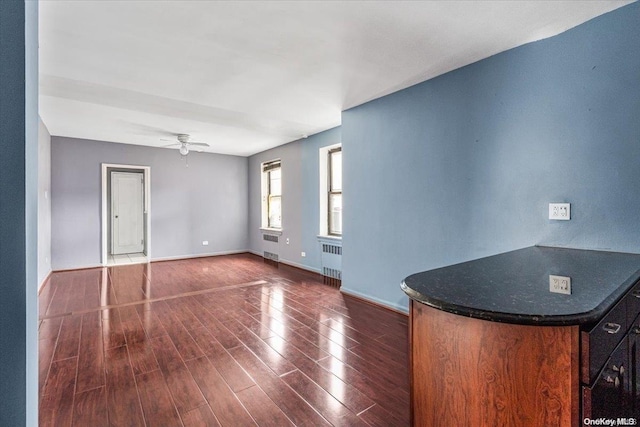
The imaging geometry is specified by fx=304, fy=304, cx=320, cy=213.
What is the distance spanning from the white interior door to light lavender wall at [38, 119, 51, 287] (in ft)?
4.95

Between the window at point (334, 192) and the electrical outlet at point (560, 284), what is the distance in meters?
3.87

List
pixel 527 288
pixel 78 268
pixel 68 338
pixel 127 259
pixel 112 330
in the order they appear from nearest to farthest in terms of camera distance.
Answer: pixel 527 288, pixel 68 338, pixel 112 330, pixel 78 268, pixel 127 259

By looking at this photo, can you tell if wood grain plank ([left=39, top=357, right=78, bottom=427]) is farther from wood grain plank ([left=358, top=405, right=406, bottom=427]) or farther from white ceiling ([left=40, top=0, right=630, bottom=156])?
white ceiling ([left=40, top=0, right=630, bottom=156])

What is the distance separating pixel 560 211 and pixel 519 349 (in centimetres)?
181

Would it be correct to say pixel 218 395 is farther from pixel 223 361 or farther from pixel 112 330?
pixel 112 330

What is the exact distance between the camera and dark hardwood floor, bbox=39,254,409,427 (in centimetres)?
180

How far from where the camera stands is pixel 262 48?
249cm

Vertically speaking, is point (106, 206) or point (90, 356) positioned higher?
point (106, 206)

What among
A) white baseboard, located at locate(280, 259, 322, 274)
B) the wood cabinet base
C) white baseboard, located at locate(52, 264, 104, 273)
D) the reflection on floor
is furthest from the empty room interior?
the reflection on floor

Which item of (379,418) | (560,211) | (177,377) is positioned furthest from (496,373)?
(177,377)

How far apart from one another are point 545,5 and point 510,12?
0.64ft

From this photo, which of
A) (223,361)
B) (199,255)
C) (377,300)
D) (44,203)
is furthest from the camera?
(199,255)

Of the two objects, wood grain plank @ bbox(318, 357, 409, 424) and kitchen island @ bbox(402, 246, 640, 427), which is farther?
wood grain plank @ bbox(318, 357, 409, 424)

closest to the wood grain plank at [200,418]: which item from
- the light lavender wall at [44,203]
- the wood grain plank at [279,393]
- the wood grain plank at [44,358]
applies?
the wood grain plank at [279,393]
